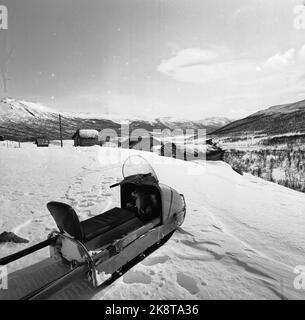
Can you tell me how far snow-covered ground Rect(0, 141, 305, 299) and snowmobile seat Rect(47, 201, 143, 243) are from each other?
0.60 m

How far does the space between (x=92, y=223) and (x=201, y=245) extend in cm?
195

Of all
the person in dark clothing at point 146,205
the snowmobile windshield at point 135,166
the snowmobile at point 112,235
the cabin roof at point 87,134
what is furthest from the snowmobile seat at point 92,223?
the cabin roof at point 87,134

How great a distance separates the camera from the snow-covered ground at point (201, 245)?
2834 millimetres

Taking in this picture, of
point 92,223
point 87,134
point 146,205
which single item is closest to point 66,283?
point 92,223

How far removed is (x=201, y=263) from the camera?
3379mm

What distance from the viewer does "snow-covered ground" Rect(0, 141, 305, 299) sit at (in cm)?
283

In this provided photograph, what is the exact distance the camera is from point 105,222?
3555mm

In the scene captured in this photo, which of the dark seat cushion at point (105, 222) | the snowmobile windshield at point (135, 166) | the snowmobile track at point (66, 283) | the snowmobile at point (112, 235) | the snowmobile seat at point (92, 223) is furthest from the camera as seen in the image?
the snowmobile windshield at point (135, 166)

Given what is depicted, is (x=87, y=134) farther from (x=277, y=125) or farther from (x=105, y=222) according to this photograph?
(x=277, y=125)

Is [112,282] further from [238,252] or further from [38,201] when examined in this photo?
[38,201]

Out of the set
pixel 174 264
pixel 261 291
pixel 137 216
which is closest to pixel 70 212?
pixel 137 216

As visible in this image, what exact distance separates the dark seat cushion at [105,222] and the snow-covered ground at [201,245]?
66 centimetres

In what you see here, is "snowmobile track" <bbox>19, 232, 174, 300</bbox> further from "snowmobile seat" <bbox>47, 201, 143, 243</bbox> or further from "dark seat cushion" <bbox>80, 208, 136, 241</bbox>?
"dark seat cushion" <bbox>80, 208, 136, 241</bbox>

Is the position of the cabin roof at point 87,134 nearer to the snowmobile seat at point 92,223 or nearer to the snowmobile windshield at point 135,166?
the snowmobile windshield at point 135,166
